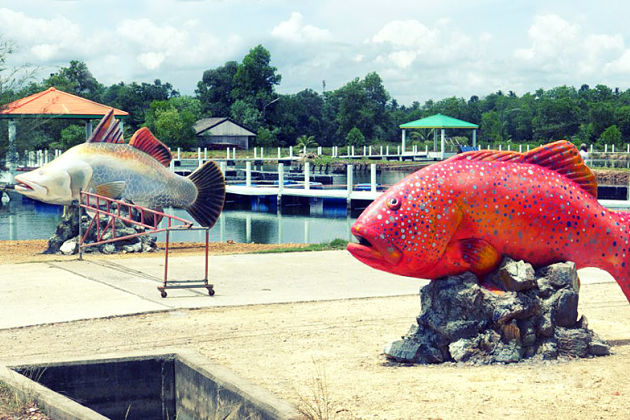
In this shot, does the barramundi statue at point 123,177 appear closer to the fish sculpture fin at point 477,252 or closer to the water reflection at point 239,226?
the water reflection at point 239,226

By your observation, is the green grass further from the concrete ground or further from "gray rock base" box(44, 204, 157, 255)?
"gray rock base" box(44, 204, 157, 255)

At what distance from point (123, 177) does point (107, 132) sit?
104 cm

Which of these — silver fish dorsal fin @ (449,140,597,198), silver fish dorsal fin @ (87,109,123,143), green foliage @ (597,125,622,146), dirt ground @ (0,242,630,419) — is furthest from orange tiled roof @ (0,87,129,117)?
green foliage @ (597,125,622,146)

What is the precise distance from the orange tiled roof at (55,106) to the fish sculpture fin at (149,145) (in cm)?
1096

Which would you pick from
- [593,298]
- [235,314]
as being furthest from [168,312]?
[593,298]

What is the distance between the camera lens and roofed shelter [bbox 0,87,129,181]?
2689 centimetres

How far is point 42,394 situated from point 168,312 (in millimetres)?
4064

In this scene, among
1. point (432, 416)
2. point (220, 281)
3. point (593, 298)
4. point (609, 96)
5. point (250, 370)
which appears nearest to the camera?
point (432, 416)

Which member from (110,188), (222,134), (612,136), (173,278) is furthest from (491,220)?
(222,134)

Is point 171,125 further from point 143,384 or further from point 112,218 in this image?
point 143,384

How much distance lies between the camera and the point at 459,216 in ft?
26.3

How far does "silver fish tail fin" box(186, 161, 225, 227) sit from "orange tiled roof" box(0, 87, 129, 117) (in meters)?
11.1

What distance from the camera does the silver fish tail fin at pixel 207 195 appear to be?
19.4m

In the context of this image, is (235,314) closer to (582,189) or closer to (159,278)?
(159,278)
